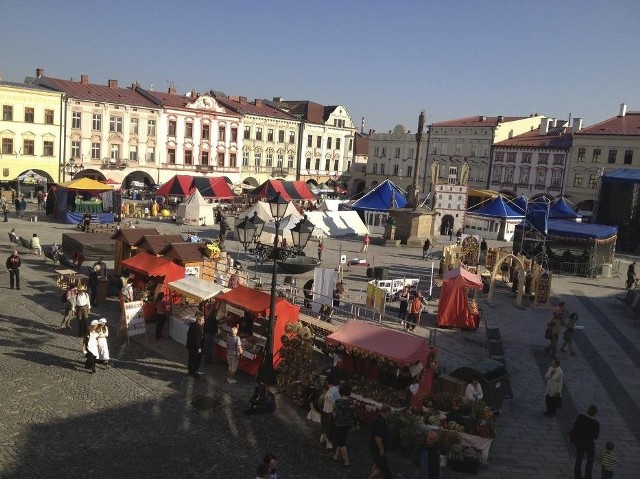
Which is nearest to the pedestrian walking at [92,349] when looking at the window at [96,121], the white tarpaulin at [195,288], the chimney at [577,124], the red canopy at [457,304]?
the white tarpaulin at [195,288]

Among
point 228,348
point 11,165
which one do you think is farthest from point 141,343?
point 11,165

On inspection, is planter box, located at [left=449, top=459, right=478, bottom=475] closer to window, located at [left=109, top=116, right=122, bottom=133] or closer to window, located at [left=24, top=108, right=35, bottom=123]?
window, located at [left=24, top=108, right=35, bottom=123]

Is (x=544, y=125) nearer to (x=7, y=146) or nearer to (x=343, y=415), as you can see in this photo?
(x=7, y=146)

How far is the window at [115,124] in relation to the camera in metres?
54.8

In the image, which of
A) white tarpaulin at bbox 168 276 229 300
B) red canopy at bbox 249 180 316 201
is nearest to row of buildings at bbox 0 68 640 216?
red canopy at bbox 249 180 316 201

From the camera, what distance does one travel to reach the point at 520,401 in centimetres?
1392

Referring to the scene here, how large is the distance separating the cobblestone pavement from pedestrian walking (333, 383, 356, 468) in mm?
233

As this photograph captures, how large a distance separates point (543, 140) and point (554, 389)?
5358 centimetres

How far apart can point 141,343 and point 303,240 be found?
565cm

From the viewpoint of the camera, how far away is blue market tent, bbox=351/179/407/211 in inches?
1816

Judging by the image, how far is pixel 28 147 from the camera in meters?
50.0

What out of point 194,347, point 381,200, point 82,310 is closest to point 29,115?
point 381,200

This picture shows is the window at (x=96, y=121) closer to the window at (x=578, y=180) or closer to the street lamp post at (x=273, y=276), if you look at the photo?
the window at (x=578, y=180)

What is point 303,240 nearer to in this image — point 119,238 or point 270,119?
point 119,238
